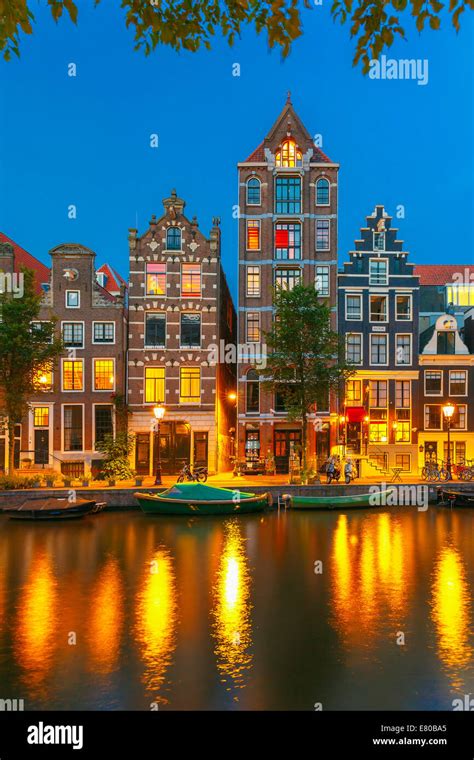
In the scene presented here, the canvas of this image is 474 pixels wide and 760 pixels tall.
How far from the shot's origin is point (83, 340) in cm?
4616

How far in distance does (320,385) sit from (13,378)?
20.1 m

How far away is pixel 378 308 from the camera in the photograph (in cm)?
5056

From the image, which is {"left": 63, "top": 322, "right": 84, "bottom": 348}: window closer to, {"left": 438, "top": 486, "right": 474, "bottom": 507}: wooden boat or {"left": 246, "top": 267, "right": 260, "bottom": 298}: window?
{"left": 246, "top": 267, "right": 260, "bottom": 298}: window

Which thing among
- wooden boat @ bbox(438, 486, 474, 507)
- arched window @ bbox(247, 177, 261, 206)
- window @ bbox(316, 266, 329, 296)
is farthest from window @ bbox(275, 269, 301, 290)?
wooden boat @ bbox(438, 486, 474, 507)

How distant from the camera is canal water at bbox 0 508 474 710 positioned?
11.8m

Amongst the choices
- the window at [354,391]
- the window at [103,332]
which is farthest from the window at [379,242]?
the window at [103,332]

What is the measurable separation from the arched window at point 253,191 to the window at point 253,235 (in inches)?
70.0

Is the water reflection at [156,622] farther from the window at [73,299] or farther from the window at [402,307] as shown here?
the window at [402,307]

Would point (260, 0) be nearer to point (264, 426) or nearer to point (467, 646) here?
point (467, 646)

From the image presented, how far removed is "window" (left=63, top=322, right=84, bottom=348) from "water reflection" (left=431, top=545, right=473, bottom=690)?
32.2 meters

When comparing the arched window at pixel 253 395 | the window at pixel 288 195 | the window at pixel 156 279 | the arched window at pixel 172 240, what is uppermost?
the window at pixel 288 195

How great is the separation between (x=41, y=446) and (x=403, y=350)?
30757 mm

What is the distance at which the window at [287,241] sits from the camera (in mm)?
49938
